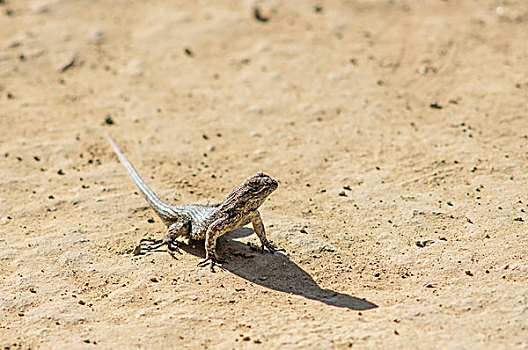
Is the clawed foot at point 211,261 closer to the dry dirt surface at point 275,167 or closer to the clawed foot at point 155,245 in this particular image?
the dry dirt surface at point 275,167

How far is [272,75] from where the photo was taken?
11.5m

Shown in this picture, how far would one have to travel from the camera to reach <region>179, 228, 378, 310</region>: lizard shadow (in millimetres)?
5902

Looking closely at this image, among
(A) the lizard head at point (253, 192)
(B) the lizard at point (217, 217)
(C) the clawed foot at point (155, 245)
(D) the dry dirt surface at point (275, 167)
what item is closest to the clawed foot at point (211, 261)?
(B) the lizard at point (217, 217)

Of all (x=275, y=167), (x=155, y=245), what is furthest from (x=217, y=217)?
(x=275, y=167)

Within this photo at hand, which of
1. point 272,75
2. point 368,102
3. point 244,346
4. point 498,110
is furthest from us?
point 272,75

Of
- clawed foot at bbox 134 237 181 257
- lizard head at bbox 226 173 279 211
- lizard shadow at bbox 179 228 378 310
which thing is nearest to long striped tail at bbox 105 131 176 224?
clawed foot at bbox 134 237 181 257

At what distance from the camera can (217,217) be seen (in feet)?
21.5

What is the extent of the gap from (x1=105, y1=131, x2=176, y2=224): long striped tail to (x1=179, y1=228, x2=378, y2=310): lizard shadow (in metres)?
0.41

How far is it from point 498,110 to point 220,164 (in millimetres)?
4650

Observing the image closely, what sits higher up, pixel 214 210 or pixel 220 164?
pixel 214 210

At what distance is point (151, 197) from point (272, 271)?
2.02 metres

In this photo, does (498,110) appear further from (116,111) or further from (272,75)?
(116,111)

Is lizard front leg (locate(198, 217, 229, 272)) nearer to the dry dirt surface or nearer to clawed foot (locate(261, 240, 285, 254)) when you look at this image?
the dry dirt surface

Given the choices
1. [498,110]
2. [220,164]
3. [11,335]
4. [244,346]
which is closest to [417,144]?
[498,110]
